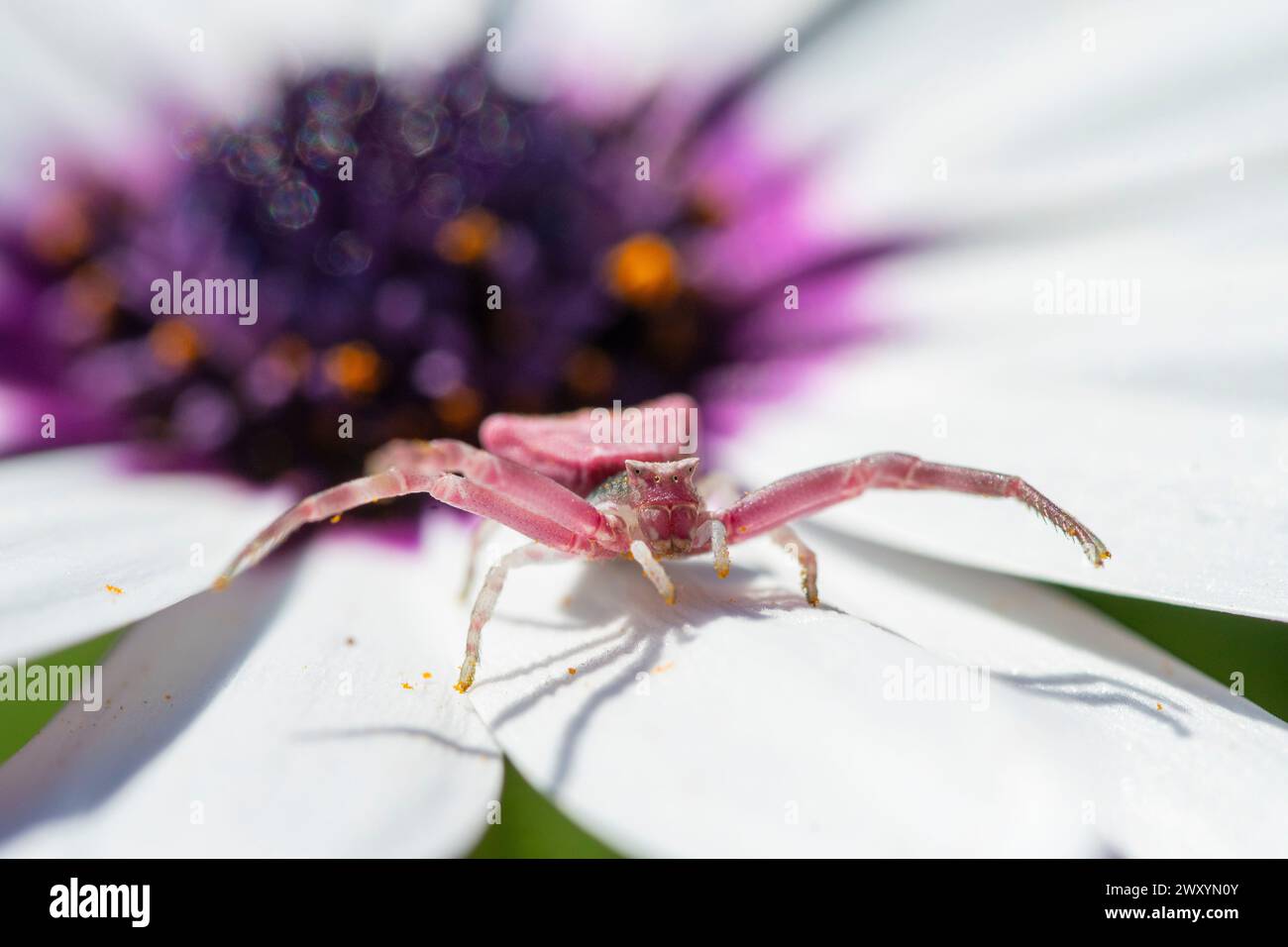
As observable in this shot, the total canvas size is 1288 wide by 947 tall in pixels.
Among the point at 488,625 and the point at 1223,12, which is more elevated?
the point at 1223,12

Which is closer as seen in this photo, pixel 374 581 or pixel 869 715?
pixel 869 715

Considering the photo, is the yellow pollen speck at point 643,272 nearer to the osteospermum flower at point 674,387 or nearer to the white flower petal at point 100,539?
the osteospermum flower at point 674,387

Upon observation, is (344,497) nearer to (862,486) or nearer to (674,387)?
(862,486)

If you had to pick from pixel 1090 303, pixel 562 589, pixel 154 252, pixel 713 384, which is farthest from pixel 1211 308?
pixel 154 252
